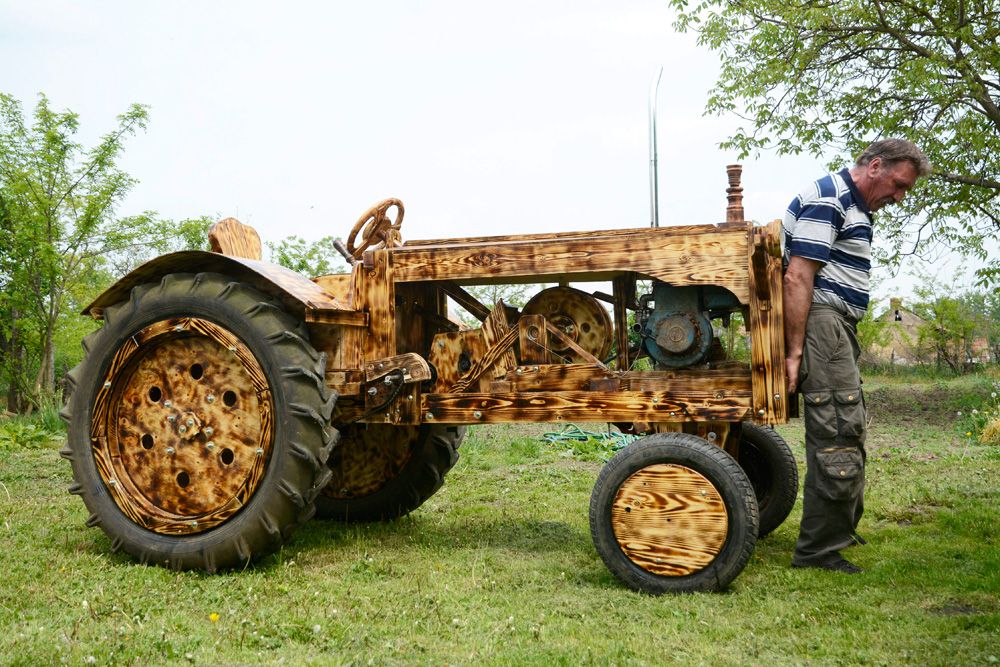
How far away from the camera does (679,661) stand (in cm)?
322

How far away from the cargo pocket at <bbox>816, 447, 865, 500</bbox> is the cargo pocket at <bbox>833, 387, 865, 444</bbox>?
7 cm

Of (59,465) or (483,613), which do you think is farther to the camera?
(59,465)

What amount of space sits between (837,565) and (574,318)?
1.75 metres

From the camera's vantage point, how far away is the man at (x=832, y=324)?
4.41 metres

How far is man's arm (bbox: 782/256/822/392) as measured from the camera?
14.6ft

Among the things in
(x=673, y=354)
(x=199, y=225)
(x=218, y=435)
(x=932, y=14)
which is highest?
(x=932, y=14)

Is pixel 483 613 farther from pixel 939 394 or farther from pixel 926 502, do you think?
pixel 939 394

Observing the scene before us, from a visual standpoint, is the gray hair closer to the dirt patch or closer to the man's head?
the man's head

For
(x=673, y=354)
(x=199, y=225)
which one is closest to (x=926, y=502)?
(x=673, y=354)

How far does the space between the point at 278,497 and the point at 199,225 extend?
41.7 feet

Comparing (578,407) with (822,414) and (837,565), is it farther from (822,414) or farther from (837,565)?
Answer: (837,565)

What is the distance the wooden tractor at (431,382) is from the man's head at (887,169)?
65cm

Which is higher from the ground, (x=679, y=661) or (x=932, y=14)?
(x=932, y=14)

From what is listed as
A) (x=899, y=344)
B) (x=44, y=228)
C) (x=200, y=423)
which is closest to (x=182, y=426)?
(x=200, y=423)
